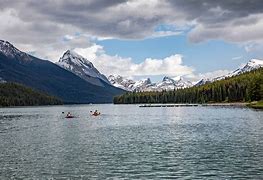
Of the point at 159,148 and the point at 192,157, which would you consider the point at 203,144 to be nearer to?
the point at 159,148

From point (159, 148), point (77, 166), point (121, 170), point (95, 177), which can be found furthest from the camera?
point (159, 148)

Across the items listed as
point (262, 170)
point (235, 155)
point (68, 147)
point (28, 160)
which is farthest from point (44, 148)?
point (262, 170)

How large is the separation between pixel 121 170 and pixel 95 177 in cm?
431

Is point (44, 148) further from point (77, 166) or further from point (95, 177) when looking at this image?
point (95, 177)

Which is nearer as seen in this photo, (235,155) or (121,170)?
(121,170)

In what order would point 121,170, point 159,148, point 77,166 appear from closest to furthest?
point 121,170
point 77,166
point 159,148

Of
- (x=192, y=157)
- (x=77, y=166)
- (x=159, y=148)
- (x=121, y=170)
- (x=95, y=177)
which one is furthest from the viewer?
(x=159, y=148)

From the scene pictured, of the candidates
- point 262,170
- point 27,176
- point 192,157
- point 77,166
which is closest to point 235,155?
point 192,157

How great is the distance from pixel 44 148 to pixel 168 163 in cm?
2509

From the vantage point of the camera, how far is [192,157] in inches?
2142

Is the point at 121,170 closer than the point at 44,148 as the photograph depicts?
Yes

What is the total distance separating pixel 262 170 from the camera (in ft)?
147

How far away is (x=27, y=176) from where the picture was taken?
1751 inches

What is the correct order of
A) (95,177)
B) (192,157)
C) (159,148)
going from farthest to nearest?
1. (159,148)
2. (192,157)
3. (95,177)
